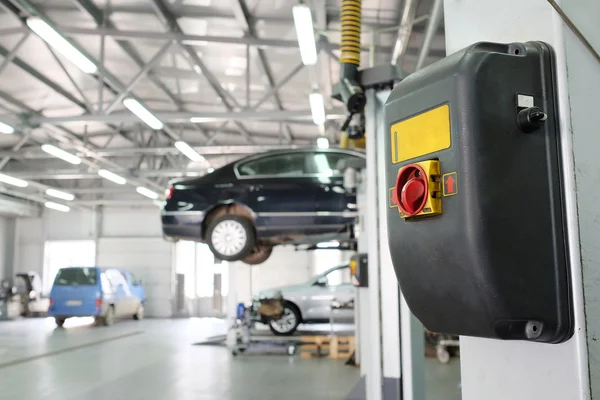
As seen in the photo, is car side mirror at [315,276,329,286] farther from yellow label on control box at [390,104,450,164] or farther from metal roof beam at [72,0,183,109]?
yellow label on control box at [390,104,450,164]

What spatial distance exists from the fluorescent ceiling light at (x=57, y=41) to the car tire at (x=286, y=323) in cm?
537

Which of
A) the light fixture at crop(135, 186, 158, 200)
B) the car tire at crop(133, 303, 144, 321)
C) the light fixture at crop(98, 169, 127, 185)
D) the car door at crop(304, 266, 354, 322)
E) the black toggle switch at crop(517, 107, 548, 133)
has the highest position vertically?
the light fixture at crop(98, 169, 127, 185)

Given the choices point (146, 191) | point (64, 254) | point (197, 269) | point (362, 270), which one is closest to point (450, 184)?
point (362, 270)

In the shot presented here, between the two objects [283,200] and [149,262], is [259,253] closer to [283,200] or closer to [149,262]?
[283,200]

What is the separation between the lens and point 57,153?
10.6 m

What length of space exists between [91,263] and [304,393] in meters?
14.4

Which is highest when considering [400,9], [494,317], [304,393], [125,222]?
[400,9]

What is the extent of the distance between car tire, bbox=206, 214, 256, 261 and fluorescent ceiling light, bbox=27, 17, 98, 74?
235cm

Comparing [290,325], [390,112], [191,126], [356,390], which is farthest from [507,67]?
[191,126]

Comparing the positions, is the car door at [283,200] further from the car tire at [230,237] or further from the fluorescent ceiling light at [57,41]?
the fluorescent ceiling light at [57,41]

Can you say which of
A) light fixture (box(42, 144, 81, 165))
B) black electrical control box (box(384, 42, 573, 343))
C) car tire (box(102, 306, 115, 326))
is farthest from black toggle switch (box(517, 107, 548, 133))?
car tire (box(102, 306, 115, 326))

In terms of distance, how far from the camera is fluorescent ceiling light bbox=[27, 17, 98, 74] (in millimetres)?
5409

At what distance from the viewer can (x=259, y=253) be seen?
779 centimetres

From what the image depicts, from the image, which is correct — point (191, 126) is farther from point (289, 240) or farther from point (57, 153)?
point (289, 240)
